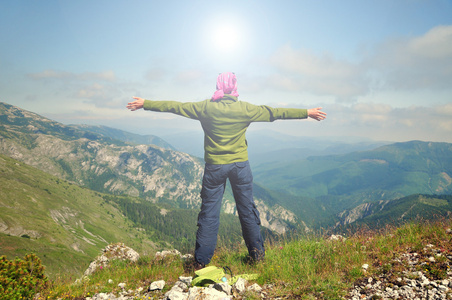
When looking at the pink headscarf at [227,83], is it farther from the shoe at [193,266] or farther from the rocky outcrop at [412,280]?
the rocky outcrop at [412,280]

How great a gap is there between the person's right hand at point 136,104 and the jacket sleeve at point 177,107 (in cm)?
11

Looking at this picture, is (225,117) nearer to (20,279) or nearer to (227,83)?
(227,83)

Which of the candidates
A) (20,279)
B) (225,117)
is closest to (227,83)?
(225,117)

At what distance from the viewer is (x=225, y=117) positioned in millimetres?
6285

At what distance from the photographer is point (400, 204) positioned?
19488 cm

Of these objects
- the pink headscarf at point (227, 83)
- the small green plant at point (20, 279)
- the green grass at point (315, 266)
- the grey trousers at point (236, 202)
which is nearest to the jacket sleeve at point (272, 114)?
the pink headscarf at point (227, 83)

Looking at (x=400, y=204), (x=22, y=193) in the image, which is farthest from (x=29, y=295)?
(x=400, y=204)

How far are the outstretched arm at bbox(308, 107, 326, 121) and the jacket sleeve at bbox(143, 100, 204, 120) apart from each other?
335cm

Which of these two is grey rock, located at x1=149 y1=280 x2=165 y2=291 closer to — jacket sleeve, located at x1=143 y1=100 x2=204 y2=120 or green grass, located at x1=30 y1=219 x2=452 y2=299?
green grass, located at x1=30 y1=219 x2=452 y2=299

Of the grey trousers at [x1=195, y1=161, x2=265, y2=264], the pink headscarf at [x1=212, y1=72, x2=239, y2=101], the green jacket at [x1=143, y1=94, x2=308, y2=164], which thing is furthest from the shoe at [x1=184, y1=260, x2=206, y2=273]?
the pink headscarf at [x1=212, y1=72, x2=239, y2=101]

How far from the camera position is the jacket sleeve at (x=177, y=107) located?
245 inches

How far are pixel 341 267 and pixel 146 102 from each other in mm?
6449

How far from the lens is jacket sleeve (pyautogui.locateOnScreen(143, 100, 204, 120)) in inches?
245

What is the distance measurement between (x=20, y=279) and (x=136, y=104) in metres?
4.97
